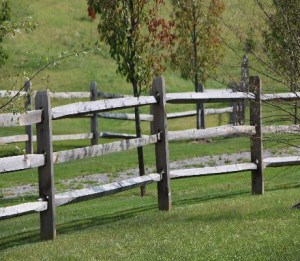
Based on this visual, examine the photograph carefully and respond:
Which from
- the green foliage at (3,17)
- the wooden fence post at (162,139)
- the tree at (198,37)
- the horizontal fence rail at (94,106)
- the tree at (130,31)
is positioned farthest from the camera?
the tree at (198,37)

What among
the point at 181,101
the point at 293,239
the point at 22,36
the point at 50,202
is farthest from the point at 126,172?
the point at 22,36

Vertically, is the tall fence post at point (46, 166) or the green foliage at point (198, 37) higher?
the green foliage at point (198, 37)

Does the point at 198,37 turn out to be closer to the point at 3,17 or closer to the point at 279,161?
the point at 3,17

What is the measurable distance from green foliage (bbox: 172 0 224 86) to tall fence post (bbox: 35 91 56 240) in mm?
21272

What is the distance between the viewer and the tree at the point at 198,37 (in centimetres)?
3378

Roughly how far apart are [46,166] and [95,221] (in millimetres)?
2483

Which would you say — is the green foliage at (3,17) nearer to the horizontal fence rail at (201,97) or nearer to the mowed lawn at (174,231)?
the mowed lawn at (174,231)

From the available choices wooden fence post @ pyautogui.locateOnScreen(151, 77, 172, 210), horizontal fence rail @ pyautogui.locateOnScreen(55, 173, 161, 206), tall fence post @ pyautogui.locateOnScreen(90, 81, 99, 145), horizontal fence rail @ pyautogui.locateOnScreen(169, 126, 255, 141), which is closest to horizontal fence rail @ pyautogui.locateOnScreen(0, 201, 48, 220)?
horizontal fence rail @ pyautogui.locateOnScreen(55, 173, 161, 206)

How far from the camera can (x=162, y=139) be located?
48.1ft

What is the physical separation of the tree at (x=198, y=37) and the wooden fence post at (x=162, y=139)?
1862 cm

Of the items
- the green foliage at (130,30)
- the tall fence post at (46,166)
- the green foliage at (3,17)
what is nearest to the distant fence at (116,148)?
the tall fence post at (46,166)

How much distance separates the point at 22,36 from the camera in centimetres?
5391

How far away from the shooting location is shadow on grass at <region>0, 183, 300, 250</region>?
43.0ft

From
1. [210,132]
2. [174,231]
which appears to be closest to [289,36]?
[174,231]
